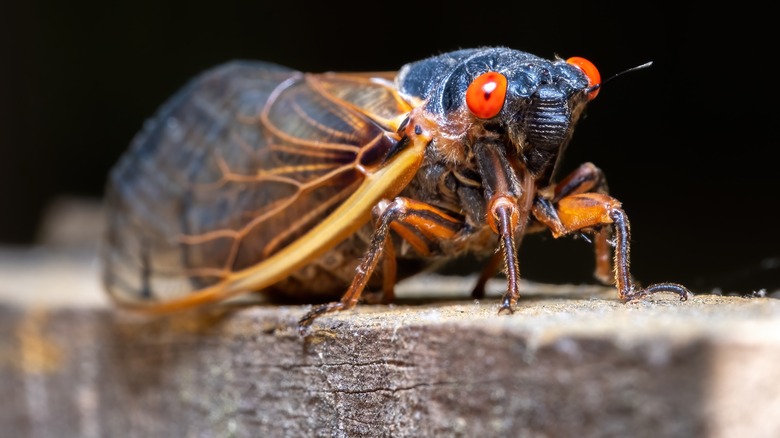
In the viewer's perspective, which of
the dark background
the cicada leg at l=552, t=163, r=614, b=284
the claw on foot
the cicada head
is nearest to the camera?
the claw on foot

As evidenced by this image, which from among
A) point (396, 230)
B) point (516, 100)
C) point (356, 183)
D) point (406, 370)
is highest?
point (516, 100)

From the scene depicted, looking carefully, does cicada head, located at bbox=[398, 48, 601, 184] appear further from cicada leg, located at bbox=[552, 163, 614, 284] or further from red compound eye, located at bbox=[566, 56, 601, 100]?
cicada leg, located at bbox=[552, 163, 614, 284]

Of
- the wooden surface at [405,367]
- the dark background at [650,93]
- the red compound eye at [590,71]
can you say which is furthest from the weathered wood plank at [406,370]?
the dark background at [650,93]

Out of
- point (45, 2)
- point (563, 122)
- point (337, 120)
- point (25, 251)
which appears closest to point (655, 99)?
point (563, 122)

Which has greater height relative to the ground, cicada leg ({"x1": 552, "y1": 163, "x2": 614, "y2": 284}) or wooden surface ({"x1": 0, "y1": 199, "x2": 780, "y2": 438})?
cicada leg ({"x1": 552, "y1": 163, "x2": 614, "y2": 284})

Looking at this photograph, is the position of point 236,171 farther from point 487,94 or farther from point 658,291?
point 658,291

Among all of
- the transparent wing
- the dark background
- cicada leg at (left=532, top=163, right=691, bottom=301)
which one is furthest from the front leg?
the transparent wing

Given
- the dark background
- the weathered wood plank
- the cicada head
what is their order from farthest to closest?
the dark background → the cicada head → the weathered wood plank

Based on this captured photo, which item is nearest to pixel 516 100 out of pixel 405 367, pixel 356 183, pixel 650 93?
pixel 356 183
